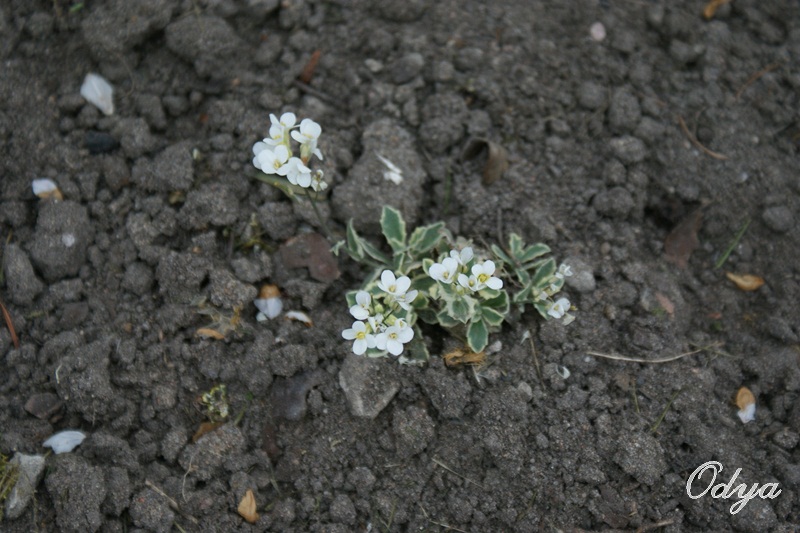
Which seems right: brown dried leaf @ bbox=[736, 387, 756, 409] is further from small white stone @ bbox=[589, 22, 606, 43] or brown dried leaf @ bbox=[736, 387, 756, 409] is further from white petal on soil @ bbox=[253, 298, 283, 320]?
white petal on soil @ bbox=[253, 298, 283, 320]

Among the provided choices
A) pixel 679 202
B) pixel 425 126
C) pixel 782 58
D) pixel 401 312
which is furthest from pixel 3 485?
pixel 782 58

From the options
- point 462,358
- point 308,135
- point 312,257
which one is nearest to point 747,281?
point 462,358

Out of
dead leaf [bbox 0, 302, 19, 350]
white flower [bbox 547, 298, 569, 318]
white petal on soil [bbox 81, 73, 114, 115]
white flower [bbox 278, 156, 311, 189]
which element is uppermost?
white flower [bbox 278, 156, 311, 189]

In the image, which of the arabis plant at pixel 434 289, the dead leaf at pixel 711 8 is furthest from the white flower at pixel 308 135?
the dead leaf at pixel 711 8

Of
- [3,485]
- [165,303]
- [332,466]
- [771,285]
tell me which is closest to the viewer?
[3,485]

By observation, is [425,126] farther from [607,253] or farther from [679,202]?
[679,202]

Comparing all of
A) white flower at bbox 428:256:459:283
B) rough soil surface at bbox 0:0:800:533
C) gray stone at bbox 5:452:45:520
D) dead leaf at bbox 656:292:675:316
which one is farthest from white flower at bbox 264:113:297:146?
dead leaf at bbox 656:292:675:316

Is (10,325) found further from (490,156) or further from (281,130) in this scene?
(490,156)
